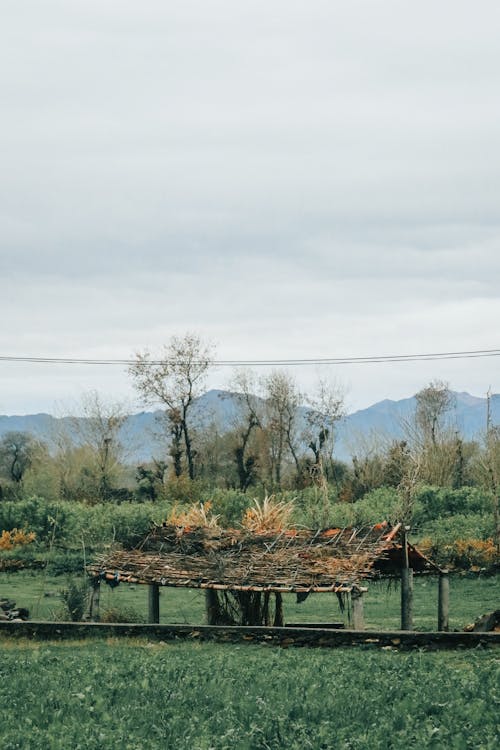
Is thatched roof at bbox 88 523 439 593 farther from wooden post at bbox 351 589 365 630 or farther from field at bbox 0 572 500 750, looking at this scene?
field at bbox 0 572 500 750

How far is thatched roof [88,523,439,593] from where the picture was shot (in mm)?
21203

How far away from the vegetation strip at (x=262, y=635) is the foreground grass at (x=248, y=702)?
1.32 m

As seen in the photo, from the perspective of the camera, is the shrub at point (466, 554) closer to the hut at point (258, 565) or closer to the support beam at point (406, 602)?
the hut at point (258, 565)

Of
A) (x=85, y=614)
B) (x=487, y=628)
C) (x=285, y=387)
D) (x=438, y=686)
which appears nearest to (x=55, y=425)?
(x=285, y=387)

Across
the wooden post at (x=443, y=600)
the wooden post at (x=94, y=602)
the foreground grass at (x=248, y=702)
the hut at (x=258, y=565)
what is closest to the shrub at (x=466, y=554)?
the hut at (x=258, y=565)

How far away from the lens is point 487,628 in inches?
786

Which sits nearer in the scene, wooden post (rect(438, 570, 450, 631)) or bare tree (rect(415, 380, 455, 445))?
wooden post (rect(438, 570, 450, 631))

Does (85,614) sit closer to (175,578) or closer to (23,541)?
(175,578)

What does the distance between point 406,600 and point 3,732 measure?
13.2 metres

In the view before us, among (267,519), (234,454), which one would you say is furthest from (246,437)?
Result: (267,519)

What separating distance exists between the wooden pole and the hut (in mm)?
22

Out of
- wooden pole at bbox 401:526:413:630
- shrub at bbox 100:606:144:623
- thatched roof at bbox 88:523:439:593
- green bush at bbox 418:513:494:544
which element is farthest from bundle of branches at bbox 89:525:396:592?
green bush at bbox 418:513:494:544

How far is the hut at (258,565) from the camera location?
69.6 ft

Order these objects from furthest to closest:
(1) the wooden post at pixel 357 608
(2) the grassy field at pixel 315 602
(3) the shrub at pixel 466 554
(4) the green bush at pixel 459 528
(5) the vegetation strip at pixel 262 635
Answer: (4) the green bush at pixel 459 528 < (3) the shrub at pixel 466 554 < (2) the grassy field at pixel 315 602 < (1) the wooden post at pixel 357 608 < (5) the vegetation strip at pixel 262 635
